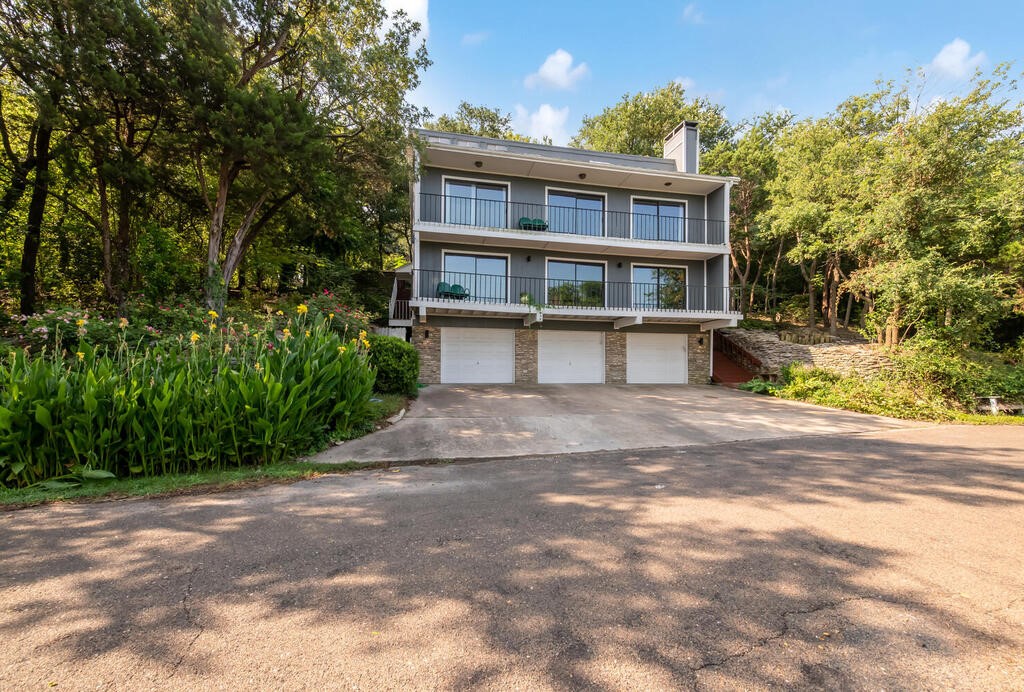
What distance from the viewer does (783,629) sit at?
195 centimetres

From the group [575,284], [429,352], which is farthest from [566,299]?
[429,352]

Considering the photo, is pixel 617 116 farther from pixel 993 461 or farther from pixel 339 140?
pixel 993 461

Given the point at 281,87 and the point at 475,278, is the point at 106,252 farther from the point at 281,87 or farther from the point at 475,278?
the point at 475,278

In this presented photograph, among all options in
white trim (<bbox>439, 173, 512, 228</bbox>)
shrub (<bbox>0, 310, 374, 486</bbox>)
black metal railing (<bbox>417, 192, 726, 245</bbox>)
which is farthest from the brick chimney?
shrub (<bbox>0, 310, 374, 486</bbox>)

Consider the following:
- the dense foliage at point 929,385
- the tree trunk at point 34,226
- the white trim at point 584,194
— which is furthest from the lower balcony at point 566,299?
the tree trunk at point 34,226

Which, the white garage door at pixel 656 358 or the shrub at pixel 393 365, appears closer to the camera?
the shrub at pixel 393 365

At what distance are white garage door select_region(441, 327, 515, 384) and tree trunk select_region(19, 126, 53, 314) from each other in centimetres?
1024

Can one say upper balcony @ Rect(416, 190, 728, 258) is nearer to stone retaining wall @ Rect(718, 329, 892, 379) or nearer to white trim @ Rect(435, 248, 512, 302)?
white trim @ Rect(435, 248, 512, 302)

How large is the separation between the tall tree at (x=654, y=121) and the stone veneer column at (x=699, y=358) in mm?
12565

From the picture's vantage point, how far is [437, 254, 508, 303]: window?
1362cm

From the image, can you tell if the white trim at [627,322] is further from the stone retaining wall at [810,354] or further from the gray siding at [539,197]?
the stone retaining wall at [810,354]

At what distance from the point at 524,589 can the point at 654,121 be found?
25.9 meters

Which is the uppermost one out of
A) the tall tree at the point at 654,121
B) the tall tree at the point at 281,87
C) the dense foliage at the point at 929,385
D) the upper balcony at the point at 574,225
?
the tall tree at the point at 654,121

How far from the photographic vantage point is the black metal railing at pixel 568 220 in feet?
45.3
